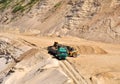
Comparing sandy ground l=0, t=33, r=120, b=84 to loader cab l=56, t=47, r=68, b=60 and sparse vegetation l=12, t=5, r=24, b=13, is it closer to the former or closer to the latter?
loader cab l=56, t=47, r=68, b=60

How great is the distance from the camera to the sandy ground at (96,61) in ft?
85.9

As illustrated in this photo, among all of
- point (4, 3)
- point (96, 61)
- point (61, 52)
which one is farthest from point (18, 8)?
point (96, 61)

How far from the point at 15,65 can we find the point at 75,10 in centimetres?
2104

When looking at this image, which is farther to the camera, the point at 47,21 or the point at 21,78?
the point at 47,21

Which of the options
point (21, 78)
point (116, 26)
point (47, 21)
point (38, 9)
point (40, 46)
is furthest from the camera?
point (38, 9)

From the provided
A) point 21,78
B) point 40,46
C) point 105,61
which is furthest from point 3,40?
point 105,61

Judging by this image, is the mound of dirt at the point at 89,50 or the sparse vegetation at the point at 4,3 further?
the sparse vegetation at the point at 4,3

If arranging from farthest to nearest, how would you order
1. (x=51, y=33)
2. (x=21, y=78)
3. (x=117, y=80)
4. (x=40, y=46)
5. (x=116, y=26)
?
(x=51, y=33) < (x=116, y=26) < (x=40, y=46) < (x=21, y=78) < (x=117, y=80)

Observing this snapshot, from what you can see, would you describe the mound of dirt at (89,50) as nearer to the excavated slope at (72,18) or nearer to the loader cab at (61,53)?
the loader cab at (61,53)

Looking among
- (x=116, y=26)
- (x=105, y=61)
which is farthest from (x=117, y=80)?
(x=116, y=26)

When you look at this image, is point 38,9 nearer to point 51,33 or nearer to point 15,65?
point 51,33

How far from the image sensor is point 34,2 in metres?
60.6

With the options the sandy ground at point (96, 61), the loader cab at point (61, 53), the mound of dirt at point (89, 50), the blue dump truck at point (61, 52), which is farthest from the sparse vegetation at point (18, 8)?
the loader cab at point (61, 53)

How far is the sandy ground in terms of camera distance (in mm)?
26172
